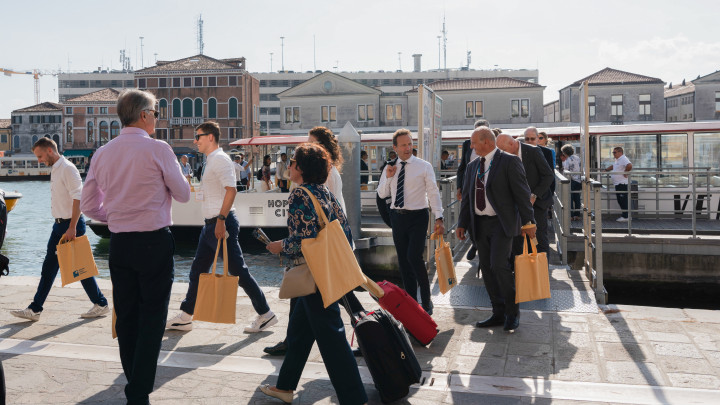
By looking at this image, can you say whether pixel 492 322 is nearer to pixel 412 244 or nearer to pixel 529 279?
pixel 529 279

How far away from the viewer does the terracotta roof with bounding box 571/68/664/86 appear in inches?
2263

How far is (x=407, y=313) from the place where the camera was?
528 centimetres

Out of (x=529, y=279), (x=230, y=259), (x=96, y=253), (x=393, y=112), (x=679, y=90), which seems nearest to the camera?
(x=529, y=279)

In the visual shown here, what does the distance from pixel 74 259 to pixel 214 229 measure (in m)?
1.31

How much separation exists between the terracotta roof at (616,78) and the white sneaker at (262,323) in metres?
56.1

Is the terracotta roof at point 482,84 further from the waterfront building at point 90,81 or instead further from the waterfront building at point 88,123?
the waterfront building at point 90,81

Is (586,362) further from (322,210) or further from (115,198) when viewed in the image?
(115,198)

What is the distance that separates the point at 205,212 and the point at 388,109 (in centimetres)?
5508

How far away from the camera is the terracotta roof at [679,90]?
67.4 meters

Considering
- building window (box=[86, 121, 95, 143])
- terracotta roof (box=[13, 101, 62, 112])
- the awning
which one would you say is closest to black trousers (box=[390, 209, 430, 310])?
the awning

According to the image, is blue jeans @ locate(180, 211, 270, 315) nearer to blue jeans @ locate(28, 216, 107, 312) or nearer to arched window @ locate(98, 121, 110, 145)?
blue jeans @ locate(28, 216, 107, 312)

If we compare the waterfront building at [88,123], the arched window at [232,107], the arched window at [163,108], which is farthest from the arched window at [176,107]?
the waterfront building at [88,123]

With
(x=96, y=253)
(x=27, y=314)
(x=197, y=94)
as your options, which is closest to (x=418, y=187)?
(x=27, y=314)

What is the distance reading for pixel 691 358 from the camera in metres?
5.09
